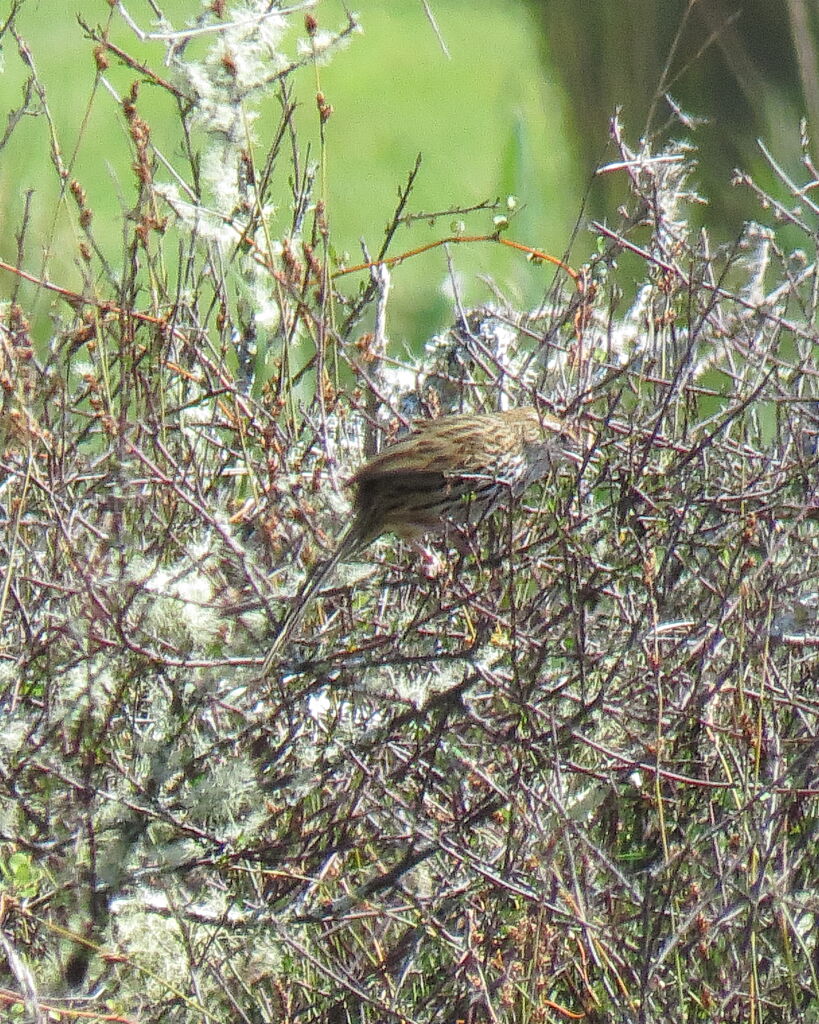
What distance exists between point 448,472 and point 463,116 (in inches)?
436

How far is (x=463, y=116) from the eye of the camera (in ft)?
46.3

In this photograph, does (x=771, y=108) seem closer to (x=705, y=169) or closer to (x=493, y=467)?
(x=493, y=467)

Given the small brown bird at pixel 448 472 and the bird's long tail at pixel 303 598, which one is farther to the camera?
the small brown bird at pixel 448 472

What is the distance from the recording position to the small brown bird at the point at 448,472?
3.57 m

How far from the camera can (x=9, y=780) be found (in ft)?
10.3

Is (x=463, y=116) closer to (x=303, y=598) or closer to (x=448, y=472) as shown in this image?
(x=448, y=472)

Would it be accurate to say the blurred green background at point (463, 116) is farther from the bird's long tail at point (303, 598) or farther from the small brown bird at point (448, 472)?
the bird's long tail at point (303, 598)

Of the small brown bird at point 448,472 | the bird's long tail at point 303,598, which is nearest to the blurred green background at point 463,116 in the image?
the small brown bird at point 448,472

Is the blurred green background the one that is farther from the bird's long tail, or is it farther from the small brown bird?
the bird's long tail

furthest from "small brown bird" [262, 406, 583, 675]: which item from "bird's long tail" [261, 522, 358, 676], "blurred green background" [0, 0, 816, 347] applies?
"blurred green background" [0, 0, 816, 347]

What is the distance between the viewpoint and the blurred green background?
4.85 meters

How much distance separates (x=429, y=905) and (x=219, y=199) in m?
1.65

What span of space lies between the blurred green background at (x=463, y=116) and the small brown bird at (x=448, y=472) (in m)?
0.93

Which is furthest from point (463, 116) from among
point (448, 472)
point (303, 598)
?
point (303, 598)
